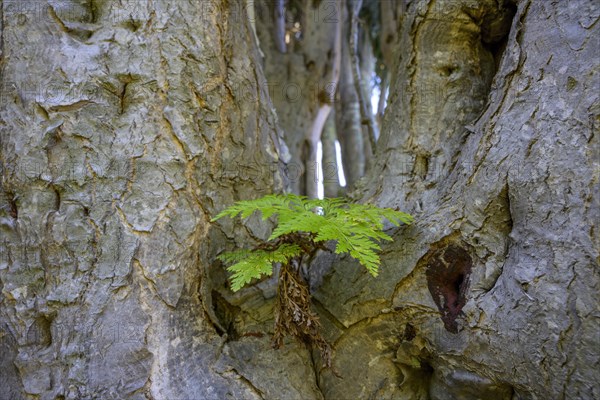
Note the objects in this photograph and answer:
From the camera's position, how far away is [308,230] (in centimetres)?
160

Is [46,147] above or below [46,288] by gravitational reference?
above

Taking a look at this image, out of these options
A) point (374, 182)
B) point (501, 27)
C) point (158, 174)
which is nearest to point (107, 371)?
point (158, 174)

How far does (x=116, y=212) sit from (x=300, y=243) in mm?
828

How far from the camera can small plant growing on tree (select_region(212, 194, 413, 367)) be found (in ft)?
5.26

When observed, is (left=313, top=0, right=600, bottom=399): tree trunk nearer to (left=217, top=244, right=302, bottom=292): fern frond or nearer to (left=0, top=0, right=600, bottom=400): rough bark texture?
(left=0, top=0, right=600, bottom=400): rough bark texture

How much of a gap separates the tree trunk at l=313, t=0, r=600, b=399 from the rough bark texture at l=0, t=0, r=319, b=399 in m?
0.46

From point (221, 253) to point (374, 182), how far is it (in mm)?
898

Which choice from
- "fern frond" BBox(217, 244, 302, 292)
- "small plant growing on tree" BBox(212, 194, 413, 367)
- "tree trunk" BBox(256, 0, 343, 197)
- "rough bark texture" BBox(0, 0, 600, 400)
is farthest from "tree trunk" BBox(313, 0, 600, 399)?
"tree trunk" BBox(256, 0, 343, 197)

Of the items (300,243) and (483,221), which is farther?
(300,243)

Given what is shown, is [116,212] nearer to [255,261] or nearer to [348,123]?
[255,261]

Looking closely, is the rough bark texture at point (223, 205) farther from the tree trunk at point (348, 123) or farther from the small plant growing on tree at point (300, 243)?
the tree trunk at point (348, 123)

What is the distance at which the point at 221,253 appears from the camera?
2.06m

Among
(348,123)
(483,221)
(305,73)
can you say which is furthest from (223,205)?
(348,123)

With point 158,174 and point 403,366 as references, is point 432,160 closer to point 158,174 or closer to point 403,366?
point 403,366
